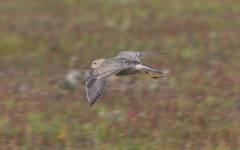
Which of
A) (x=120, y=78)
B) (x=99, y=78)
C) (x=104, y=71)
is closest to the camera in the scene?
A: (x=99, y=78)

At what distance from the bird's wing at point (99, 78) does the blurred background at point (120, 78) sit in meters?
0.65

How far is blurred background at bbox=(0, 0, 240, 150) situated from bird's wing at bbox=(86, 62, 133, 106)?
653 millimetres

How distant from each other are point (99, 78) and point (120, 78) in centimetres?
362

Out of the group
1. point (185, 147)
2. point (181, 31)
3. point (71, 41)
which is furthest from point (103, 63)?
point (181, 31)

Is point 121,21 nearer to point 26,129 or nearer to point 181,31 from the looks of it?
point 181,31

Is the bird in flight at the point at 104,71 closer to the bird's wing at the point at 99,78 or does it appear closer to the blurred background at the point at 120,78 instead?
the bird's wing at the point at 99,78

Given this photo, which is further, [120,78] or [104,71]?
[120,78]

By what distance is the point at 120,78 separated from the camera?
1043cm

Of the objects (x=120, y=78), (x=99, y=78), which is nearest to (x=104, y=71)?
(x=99, y=78)

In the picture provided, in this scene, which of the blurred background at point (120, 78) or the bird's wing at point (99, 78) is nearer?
the bird's wing at point (99, 78)

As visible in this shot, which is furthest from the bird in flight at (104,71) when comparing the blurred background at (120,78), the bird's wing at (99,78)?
the blurred background at (120,78)

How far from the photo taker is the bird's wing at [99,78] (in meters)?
6.50

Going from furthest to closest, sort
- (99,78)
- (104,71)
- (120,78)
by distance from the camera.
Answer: (120,78) → (104,71) → (99,78)

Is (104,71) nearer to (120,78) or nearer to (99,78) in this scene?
(99,78)
